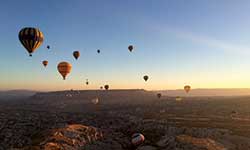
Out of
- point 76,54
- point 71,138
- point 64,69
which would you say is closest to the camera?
point 71,138

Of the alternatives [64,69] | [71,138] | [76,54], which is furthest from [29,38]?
[76,54]

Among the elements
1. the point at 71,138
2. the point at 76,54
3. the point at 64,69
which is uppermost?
the point at 76,54

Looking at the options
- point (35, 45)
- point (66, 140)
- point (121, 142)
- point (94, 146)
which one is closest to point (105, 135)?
point (121, 142)

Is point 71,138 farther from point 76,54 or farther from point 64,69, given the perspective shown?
point 76,54

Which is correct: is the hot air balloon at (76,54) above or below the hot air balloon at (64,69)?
above

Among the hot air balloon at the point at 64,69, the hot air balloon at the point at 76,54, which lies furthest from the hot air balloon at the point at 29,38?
the hot air balloon at the point at 76,54

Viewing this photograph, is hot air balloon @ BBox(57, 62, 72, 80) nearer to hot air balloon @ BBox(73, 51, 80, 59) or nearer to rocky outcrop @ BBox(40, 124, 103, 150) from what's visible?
hot air balloon @ BBox(73, 51, 80, 59)

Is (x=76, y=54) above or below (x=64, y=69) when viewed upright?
above

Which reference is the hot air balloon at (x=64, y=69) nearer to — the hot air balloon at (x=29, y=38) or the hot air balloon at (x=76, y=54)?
the hot air balloon at (x=76, y=54)

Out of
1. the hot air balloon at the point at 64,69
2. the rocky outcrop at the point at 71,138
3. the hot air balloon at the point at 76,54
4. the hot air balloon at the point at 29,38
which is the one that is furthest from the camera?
the hot air balloon at the point at 76,54

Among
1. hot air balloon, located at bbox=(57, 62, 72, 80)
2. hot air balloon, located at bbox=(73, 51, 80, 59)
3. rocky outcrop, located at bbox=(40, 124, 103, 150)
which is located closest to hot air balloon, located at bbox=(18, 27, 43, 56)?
rocky outcrop, located at bbox=(40, 124, 103, 150)

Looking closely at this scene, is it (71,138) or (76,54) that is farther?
(76,54)

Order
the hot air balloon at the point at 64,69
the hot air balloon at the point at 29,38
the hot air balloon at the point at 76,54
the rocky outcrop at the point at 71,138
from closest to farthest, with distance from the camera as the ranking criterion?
Answer: the rocky outcrop at the point at 71,138 → the hot air balloon at the point at 29,38 → the hot air balloon at the point at 64,69 → the hot air balloon at the point at 76,54
